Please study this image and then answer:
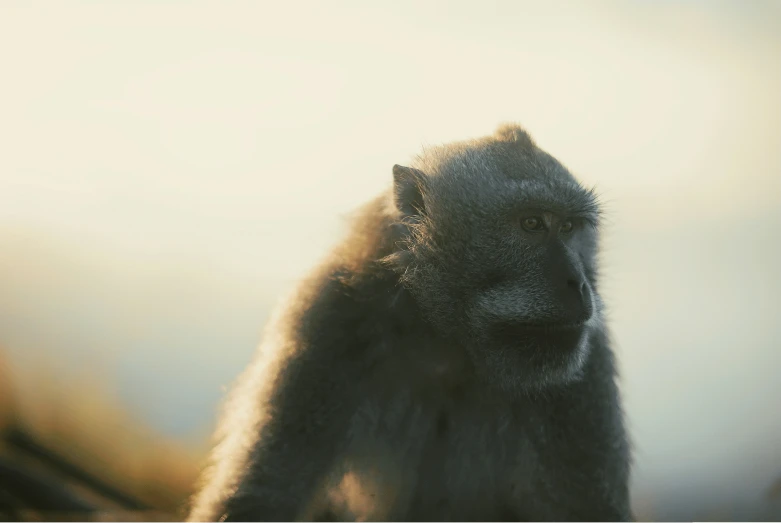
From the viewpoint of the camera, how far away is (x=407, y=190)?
4371mm

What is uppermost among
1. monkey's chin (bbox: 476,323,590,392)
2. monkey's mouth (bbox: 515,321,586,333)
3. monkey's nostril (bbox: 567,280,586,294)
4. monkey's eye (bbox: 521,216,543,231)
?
monkey's eye (bbox: 521,216,543,231)

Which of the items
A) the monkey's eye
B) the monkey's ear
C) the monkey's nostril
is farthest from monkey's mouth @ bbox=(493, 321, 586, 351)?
the monkey's ear

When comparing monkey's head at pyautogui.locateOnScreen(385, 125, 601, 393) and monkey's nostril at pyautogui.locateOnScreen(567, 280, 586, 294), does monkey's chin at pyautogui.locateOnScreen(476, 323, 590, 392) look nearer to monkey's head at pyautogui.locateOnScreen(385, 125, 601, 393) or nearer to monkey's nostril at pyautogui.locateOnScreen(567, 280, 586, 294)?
monkey's head at pyautogui.locateOnScreen(385, 125, 601, 393)

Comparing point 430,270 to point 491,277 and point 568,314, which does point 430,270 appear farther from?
point 568,314

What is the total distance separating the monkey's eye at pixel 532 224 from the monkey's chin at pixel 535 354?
51 centimetres

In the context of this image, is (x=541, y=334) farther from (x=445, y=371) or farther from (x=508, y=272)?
(x=445, y=371)

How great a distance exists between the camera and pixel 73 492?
3.57 metres

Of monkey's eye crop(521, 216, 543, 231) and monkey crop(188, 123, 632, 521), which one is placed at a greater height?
monkey's eye crop(521, 216, 543, 231)

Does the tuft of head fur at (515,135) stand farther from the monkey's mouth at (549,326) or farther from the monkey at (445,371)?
the monkey's mouth at (549,326)

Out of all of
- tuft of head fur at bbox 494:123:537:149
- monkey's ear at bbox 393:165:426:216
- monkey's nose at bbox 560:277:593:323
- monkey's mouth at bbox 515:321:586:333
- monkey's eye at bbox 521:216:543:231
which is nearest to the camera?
monkey's nose at bbox 560:277:593:323

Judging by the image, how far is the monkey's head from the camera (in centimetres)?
398

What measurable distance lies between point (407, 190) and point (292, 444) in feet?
4.76

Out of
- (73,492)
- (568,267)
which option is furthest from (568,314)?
(73,492)

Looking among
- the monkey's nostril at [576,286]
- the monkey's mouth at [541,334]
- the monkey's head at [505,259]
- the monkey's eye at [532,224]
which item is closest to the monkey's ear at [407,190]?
the monkey's head at [505,259]
